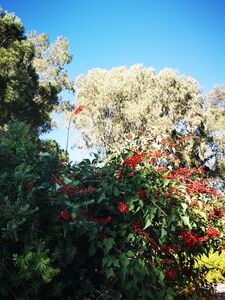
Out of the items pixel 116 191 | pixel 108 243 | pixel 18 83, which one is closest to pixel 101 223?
pixel 108 243

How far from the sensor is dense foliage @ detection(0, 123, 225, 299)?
7.65 feet

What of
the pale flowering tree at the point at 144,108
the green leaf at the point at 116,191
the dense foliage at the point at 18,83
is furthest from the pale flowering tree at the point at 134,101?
the green leaf at the point at 116,191

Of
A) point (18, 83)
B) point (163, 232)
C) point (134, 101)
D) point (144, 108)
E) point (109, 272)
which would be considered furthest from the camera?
point (134, 101)

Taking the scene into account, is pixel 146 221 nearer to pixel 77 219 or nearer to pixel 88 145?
pixel 77 219

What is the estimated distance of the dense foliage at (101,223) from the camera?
2.33m

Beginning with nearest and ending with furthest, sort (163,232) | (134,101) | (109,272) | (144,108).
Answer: (109,272)
(163,232)
(144,108)
(134,101)

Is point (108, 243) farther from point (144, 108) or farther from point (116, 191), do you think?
point (144, 108)

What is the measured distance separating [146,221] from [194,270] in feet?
3.51

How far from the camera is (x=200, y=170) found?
10.5 feet

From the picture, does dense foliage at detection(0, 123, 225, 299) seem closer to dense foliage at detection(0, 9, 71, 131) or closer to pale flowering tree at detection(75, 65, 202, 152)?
dense foliage at detection(0, 9, 71, 131)

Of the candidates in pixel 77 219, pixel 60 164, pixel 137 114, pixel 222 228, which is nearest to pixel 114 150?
pixel 60 164

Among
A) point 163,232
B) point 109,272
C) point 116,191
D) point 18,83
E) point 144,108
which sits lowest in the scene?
point 109,272

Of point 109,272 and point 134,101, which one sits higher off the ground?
point 134,101

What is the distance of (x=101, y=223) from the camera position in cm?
255
